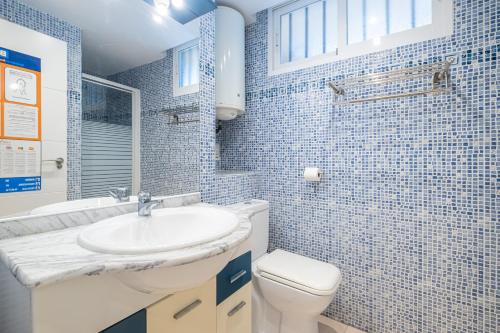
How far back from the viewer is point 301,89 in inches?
69.6

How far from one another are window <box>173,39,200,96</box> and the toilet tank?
84 cm

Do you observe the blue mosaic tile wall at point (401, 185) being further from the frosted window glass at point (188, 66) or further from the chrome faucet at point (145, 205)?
the chrome faucet at point (145, 205)

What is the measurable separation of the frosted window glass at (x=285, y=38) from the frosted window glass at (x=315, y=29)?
165mm

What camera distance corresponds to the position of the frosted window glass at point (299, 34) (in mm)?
1849

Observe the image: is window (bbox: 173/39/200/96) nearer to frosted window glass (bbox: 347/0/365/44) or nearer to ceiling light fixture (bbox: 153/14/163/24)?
ceiling light fixture (bbox: 153/14/163/24)

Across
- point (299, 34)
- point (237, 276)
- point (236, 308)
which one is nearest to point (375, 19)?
point (299, 34)

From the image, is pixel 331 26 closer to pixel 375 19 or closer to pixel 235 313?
pixel 375 19

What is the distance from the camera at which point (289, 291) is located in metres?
1.30

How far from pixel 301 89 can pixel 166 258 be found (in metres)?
1.53

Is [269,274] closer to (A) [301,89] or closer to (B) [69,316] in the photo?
(B) [69,316]

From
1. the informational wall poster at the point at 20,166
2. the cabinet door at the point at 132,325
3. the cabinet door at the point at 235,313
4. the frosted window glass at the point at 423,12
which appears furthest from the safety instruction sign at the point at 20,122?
the frosted window glass at the point at 423,12

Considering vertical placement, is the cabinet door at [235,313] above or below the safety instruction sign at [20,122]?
below

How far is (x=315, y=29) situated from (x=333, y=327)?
82.6 inches

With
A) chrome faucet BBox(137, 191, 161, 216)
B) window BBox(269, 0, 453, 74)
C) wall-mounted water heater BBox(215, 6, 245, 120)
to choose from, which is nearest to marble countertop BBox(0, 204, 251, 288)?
chrome faucet BBox(137, 191, 161, 216)
